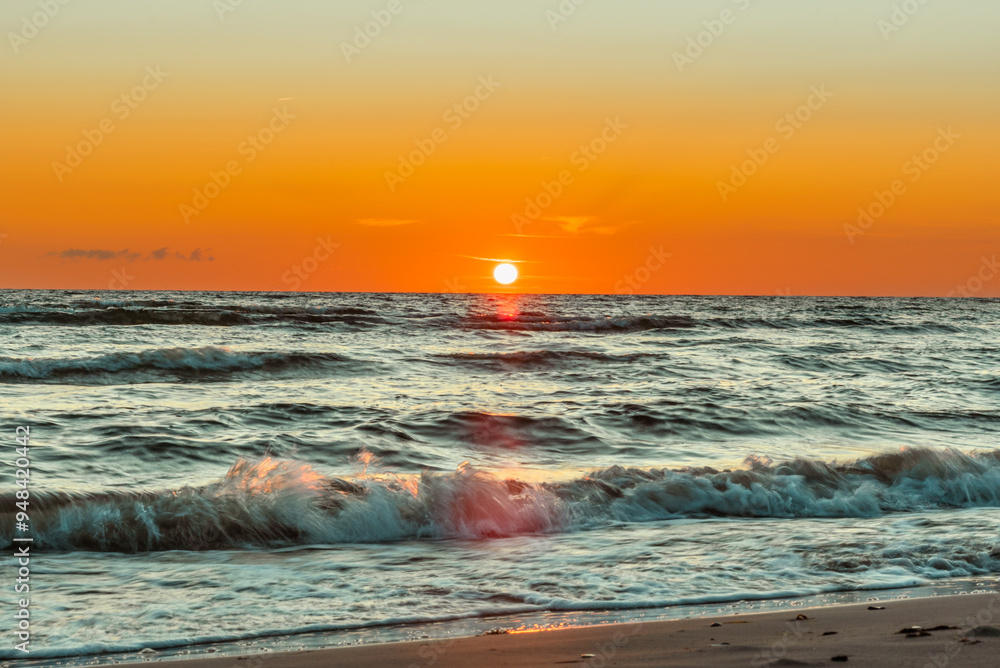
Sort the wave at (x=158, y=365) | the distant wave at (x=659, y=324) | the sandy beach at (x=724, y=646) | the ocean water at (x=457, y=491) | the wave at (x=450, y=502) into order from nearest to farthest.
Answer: the sandy beach at (x=724, y=646)
the ocean water at (x=457, y=491)
the wave at (x=450, y=502)
the wave at (x=158, y=365)
the distant wave at (x=659, y=324)

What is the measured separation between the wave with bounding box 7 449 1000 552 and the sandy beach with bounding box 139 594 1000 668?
2746mm

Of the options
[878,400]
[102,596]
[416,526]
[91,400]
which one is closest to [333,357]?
[91,400]

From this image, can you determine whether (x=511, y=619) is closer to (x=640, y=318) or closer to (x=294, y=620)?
(x=294, y=620)

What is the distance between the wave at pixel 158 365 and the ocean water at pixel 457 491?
0.10 m

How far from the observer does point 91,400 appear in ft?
44.7

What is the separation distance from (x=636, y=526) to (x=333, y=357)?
14363mm

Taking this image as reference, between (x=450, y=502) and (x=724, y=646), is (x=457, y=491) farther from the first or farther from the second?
(x=724, y=646)

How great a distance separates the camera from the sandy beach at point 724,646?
13.2 feet

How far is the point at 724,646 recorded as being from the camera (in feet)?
14.0

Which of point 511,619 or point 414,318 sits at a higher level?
point 414,318

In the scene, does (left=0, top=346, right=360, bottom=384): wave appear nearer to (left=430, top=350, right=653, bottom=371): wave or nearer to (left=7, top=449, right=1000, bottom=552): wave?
(left=430, top=350, right=653, bottom=371): wave

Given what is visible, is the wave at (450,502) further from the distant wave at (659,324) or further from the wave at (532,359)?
the distant wave at (659,324)

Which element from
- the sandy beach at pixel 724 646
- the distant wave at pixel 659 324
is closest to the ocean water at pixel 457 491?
the sandy beach at pixel 724 646

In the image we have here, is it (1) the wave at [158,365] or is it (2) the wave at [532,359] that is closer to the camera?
(1) the wave at [158,365]
